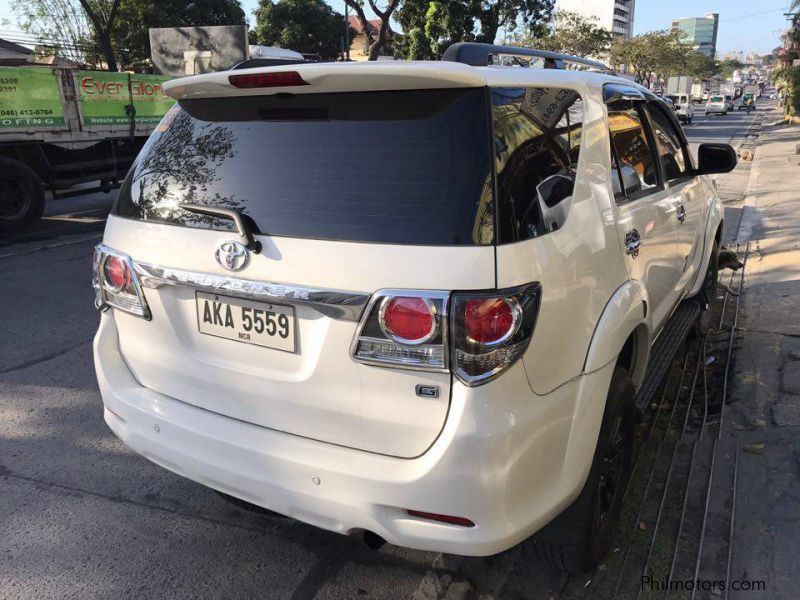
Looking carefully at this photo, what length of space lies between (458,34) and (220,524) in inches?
989

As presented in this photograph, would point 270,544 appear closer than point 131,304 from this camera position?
No

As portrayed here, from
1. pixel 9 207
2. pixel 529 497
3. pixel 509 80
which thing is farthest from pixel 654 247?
pixel 9 207

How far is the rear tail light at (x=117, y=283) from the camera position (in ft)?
7.84

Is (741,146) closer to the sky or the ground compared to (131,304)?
closer to the ground

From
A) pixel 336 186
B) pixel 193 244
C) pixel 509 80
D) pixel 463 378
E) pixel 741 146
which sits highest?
pixel 509 80

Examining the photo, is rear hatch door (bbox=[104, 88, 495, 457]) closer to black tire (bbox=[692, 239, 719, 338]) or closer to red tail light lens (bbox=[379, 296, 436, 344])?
red tail light lens (bbox=[379, 296, 436, 344])

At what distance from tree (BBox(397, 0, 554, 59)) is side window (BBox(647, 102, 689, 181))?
22047 millimetres

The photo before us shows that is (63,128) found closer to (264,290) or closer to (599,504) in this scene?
(264,290)

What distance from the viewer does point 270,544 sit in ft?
9.12

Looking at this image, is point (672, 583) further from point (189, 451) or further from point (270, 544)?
point (189, 451)

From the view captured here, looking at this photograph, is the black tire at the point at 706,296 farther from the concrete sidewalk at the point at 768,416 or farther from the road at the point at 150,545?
the road at the point at 150,545

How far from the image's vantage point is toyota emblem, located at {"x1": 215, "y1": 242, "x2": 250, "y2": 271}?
2092 millimetres

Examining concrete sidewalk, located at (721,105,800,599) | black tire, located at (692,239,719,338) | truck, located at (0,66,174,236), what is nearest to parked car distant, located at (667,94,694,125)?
truck, located at (0,66,174,236)

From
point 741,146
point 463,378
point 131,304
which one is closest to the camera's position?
point 463,378
